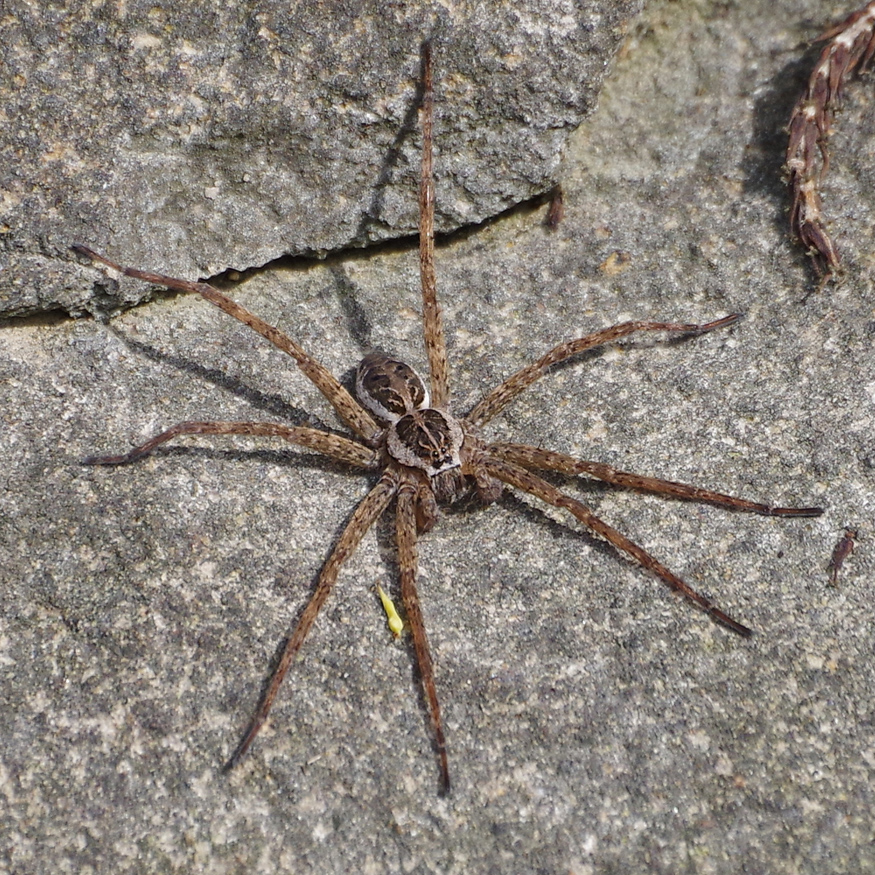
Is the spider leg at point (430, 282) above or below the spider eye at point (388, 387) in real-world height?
above

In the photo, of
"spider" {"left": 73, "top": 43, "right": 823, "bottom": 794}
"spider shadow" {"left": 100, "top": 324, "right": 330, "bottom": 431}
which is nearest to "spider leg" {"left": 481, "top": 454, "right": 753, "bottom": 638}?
"spider" {"left": 73, "top": 43, "right": 823, "bottom": 794}

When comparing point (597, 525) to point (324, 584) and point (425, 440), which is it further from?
point (324, 584)

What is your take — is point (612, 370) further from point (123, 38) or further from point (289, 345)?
point (123, 38)

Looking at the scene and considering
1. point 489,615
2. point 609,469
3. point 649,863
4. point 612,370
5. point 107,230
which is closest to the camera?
point 649,863

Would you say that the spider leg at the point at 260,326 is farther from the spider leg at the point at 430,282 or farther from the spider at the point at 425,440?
the spider leg at the point at 430,282

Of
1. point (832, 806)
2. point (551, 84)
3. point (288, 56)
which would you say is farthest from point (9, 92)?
point (832, 806)

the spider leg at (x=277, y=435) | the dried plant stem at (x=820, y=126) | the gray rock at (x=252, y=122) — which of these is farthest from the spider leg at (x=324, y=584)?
the dried plant stem at (x=820, y=126)
